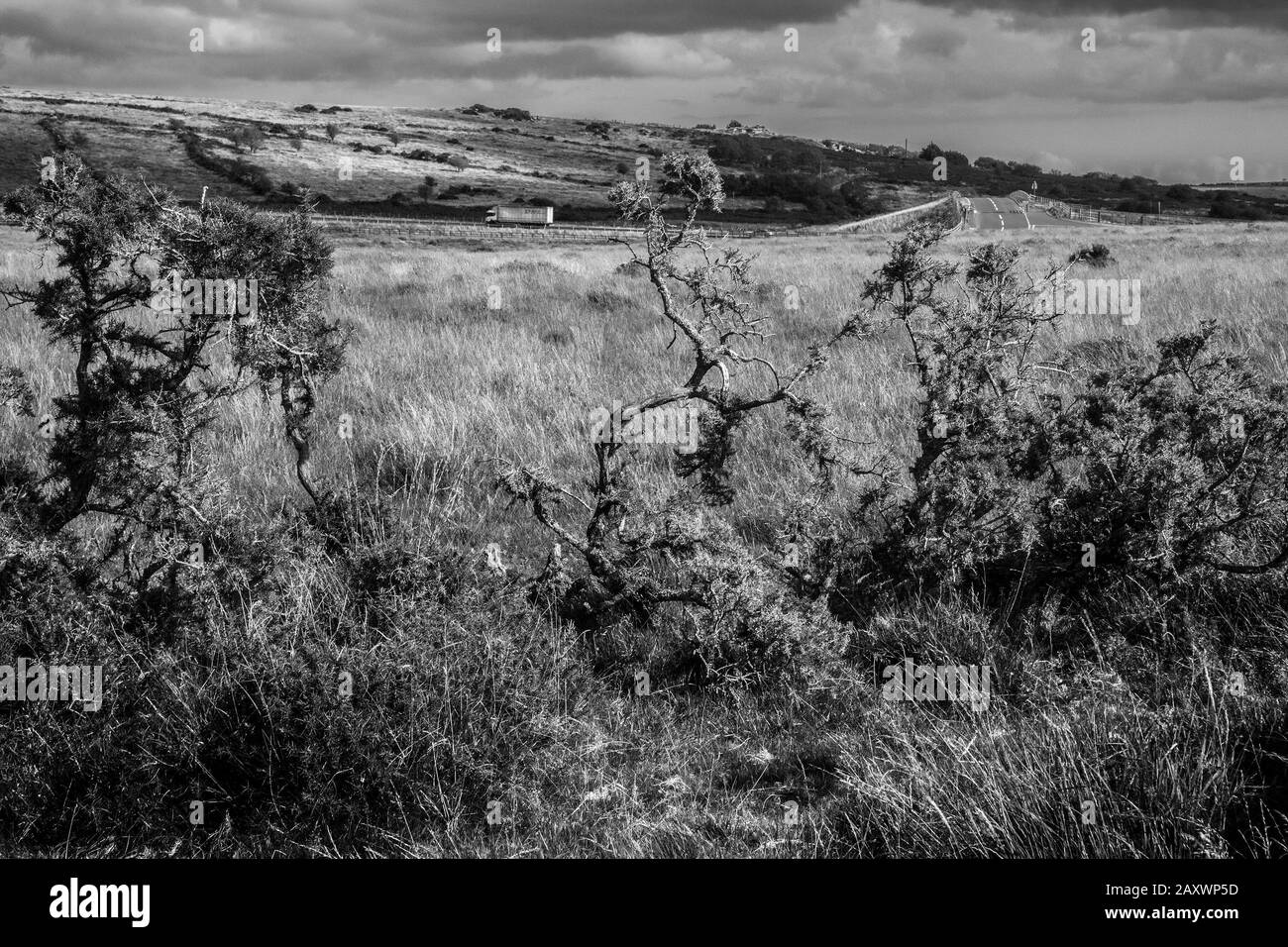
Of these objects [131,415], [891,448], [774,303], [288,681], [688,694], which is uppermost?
[774,303]

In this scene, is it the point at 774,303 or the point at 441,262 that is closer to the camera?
the point at 774,303

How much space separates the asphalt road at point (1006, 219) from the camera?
3934 cm

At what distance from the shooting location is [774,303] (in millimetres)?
13734

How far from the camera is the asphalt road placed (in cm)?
3934

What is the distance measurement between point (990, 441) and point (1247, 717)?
1590 millimetres

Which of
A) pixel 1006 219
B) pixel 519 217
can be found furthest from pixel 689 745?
pixel 1006 219

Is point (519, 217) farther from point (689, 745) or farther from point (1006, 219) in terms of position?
point (689, 745)

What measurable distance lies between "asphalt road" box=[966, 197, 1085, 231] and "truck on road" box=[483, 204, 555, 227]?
1795 centimetres

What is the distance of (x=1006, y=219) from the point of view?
4762 centimetres

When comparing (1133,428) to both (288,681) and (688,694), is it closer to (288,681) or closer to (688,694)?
(688,694)

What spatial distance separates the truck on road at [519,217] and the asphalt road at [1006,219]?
17950mm

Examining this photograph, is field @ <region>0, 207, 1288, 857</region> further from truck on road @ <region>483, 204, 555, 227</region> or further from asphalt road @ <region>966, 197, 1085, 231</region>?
truck on road @ <region>483, 204, 555, 227</region>

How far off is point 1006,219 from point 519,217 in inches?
884

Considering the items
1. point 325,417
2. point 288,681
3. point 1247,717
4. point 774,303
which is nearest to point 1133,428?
point 1247,717
